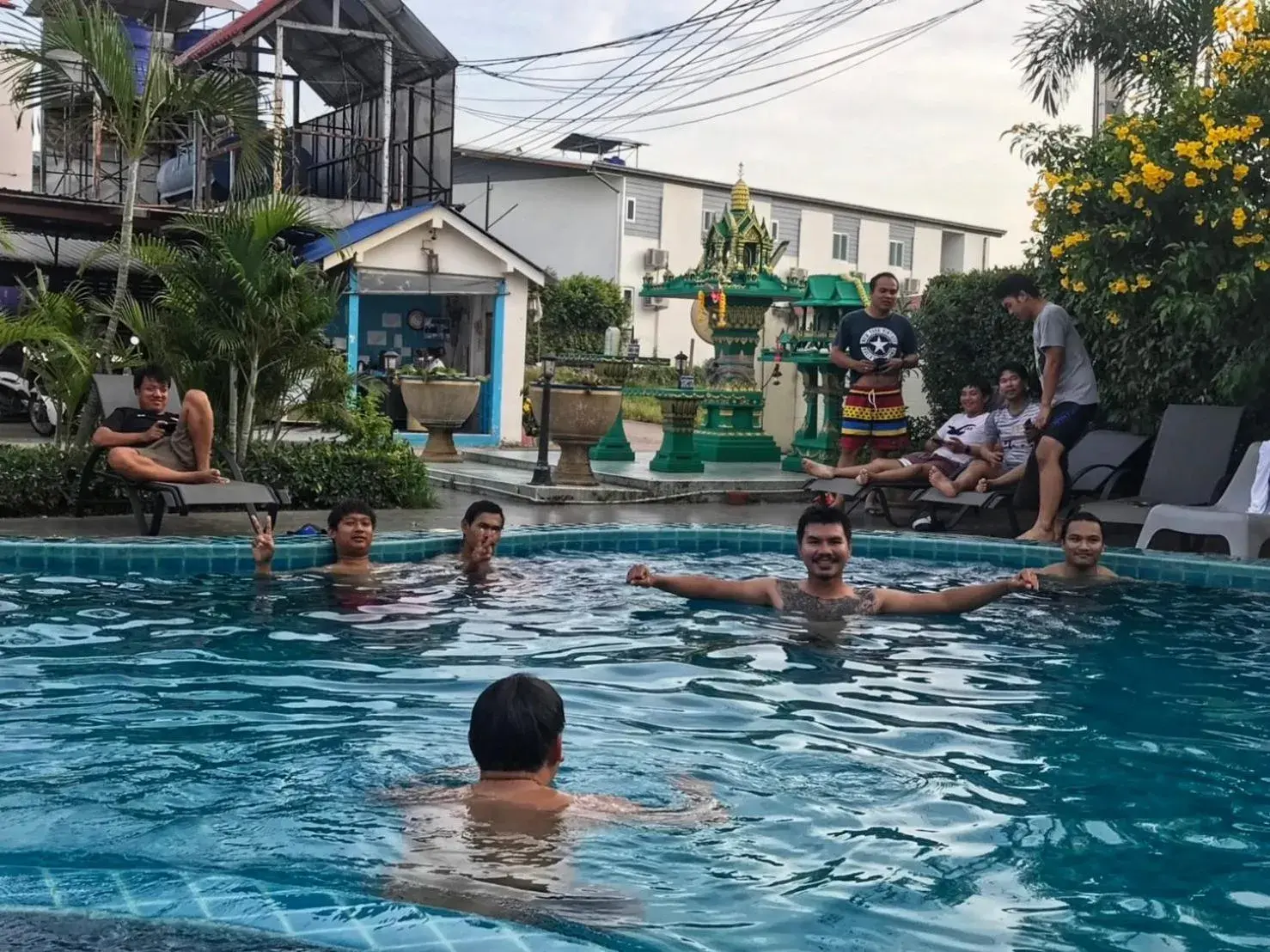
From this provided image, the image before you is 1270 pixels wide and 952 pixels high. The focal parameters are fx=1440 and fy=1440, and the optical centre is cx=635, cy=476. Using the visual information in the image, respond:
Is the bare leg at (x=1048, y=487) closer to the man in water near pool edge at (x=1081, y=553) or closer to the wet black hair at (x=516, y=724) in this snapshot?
the man in water near pool edge at (x=1081, y=553)

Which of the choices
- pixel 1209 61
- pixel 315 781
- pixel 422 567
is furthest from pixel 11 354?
pixel 315 781

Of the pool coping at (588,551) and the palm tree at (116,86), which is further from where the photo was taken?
the palm tree at (116,86)

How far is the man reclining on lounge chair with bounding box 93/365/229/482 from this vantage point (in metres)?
9.49

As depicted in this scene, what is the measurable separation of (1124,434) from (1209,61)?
10.0ft

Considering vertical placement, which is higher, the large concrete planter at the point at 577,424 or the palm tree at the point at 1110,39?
the palm tree at the point at 1110,39

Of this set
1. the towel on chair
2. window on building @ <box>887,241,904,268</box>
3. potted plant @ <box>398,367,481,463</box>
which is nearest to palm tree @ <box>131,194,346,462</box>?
potted plant @ <box>398,367,481,463</box>

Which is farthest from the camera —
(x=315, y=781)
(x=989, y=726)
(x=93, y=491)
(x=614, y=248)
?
(x=614, y=248)

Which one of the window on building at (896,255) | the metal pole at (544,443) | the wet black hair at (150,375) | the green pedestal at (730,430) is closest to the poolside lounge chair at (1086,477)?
the metal pole at (544,443)

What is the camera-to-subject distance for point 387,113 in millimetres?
24125

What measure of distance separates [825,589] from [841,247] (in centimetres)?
4166

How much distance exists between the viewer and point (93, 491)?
10883mm

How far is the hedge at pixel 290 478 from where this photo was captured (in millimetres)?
10711

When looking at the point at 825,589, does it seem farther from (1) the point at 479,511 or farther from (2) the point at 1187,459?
(2) the point at 1187,459

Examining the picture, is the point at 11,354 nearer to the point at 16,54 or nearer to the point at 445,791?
the point at 16,54
